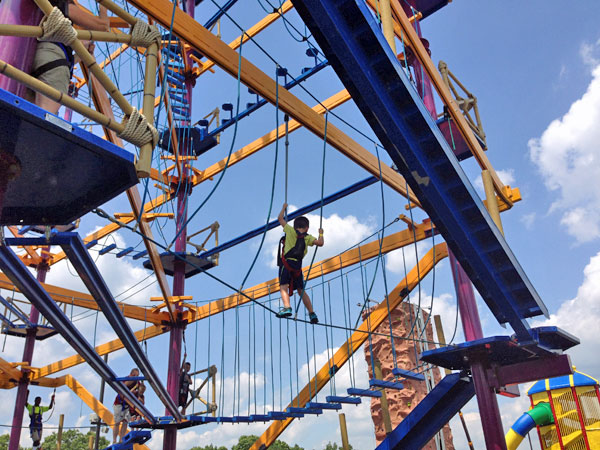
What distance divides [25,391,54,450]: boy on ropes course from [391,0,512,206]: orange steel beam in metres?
13.1

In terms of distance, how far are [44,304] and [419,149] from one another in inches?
159

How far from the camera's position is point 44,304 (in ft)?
15.6

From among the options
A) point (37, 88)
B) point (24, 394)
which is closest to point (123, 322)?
point (37, 88)

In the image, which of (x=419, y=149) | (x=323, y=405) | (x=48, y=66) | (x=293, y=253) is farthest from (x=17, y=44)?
(x=323, y=405)

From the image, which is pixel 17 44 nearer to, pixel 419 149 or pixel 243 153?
pixel 419 149

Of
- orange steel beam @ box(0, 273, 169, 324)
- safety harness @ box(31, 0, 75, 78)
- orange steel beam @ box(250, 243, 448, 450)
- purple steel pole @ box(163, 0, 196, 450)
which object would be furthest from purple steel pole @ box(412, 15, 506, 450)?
orange steel beam @ box(0, 273, 169, 324)

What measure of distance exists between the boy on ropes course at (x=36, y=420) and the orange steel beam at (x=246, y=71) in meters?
11.7

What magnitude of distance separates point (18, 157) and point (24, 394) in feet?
44.4

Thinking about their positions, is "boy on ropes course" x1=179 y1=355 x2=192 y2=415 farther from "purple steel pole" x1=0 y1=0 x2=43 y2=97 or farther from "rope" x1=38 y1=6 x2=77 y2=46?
"rope" x1=38 y1=6 x2=77 y2=46

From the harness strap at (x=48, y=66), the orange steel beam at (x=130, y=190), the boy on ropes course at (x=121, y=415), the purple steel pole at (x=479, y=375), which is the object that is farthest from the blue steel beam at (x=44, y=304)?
the purple steel pole at (x=479, y=375)

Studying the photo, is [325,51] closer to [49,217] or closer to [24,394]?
[49,217]

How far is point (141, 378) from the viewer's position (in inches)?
281

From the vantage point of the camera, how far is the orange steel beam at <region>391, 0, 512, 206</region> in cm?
653

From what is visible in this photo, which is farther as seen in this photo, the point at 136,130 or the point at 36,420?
the point at 36,420
